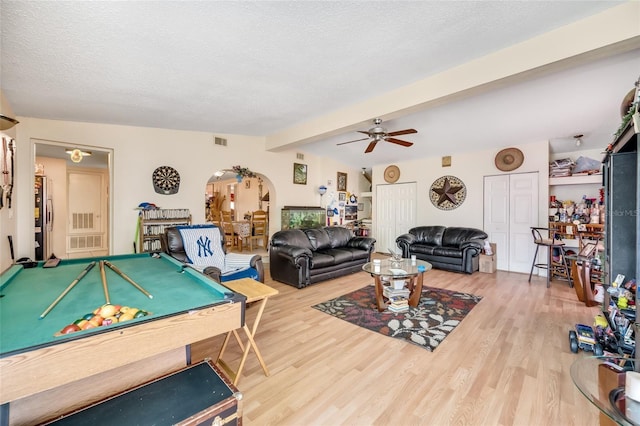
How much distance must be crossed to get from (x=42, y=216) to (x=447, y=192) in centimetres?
858

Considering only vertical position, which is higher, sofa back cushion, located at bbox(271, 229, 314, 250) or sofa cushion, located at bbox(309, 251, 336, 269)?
sofa back cushion, located at bbox(271, 229, 314, 250)

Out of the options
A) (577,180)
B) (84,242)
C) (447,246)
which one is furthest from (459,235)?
(84,242)

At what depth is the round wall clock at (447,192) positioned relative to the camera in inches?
238

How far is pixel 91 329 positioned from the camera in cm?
108

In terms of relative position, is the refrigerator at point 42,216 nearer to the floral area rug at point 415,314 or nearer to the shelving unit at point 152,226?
the shelving unit at point 152,226

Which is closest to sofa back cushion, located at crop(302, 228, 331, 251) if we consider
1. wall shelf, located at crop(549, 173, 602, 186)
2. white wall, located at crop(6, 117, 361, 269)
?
white wall, located at crop(6, 117, 361, 269)

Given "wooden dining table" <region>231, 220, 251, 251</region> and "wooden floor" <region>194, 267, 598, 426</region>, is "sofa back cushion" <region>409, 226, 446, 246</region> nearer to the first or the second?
"wooden floor" <region>194, 267, 598, 426</region>

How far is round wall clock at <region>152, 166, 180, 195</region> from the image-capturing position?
4633 mm

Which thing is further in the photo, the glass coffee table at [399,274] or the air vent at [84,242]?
the air vent at [84,242]

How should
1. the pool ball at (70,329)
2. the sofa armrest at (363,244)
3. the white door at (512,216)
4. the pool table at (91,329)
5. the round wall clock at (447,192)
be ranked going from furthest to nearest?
the round wall clock at (447,192), the sofa armrest at (363,244), the white door at (512,216), the pool ball at (70,329), the pool table at (91,329)

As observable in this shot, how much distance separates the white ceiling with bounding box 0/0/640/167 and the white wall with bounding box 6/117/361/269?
307 mm

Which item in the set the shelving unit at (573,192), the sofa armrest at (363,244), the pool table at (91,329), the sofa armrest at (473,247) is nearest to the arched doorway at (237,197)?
the sofa armrest at (363,244)

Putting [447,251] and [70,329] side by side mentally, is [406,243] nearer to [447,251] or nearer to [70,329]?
[447,251]

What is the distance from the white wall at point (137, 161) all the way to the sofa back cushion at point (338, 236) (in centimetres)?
160
